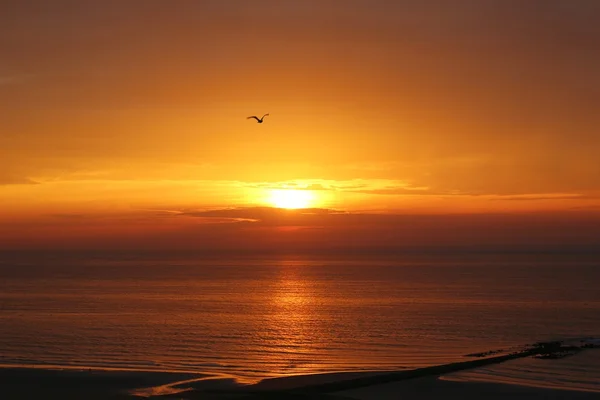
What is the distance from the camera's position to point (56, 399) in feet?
95.5

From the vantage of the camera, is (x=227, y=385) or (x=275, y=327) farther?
(x=275, y=327)

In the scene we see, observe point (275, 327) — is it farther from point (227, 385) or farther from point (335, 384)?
point (335, 384)

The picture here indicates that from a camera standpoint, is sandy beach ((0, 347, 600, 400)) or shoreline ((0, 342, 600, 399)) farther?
sandy beach ((0, 347, 600, 400))

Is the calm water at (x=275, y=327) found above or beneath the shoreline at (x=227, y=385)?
above

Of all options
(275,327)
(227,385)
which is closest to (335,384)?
(227,385)

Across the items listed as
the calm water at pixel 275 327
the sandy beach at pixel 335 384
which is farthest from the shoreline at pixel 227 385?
the calm water at pixel 275 327

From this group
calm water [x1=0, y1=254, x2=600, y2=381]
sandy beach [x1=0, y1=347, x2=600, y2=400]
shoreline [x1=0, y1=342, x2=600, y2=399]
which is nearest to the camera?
shoreline [x1=0, y1=342, x2=600, y2=399]

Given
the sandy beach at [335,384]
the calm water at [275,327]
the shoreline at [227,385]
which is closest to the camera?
the shoreline at [227,385]

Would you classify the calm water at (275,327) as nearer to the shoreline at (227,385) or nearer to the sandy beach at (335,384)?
the shoreline at (227,385)

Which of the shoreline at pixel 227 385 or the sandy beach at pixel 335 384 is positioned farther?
the sandy beach at pixel 335 384

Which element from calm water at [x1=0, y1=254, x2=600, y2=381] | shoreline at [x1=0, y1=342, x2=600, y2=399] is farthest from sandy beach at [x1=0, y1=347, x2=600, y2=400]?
calm water at [x1=0, y1=254, x2=600, y2=381]

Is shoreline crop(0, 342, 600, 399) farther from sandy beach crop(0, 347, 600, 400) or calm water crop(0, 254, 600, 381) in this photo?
calm water crop(0, 254, 600, 381)

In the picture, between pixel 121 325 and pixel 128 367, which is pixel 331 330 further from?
pixel 128 367

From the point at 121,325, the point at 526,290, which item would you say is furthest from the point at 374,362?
the point at 526,290
